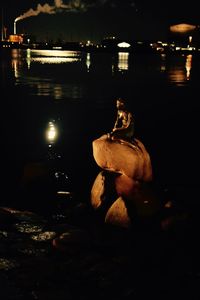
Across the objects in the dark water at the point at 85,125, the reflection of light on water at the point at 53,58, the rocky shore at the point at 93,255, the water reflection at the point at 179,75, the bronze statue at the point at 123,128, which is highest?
the bronze statue at the point at 123,128

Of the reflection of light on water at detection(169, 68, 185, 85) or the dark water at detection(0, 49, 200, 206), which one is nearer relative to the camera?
the dark water at detection(0, 49, 200, 206)

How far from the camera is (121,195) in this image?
11773 millimetres

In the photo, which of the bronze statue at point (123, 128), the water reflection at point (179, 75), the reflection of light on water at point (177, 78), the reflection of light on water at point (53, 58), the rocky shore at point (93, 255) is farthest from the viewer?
the reflection of light on water at point (53, 58)

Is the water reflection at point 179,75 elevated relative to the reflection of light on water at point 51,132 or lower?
lower

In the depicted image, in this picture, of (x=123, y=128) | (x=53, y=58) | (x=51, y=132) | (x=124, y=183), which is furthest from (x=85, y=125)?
(x=53, y=58)

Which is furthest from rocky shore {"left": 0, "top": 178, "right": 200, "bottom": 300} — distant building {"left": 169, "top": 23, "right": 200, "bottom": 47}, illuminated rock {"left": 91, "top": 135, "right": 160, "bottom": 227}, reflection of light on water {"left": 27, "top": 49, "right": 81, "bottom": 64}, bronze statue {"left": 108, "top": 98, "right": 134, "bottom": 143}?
distant building {"left": 169, "top": 23, "right": 200, "bottom": 47}

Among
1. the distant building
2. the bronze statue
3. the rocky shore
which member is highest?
the distant building

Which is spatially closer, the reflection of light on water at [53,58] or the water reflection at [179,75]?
the water reflection at [179,75]

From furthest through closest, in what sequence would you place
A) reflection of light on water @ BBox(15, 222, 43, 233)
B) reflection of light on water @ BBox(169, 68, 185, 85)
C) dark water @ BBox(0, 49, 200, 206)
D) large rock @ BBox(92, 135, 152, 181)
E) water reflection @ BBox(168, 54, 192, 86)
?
1. water reflection @ BBox(168, 54, 192, 86)
2. reflection of light on water @ BBox(169, 68, 185, 85)
3. dark water @ BBox(0, 49, 200, 206)
4. large rock @ BBox(92, 135, 152, 181)
5. reflection of light on water @ BBox(15, 222, 43, 233)

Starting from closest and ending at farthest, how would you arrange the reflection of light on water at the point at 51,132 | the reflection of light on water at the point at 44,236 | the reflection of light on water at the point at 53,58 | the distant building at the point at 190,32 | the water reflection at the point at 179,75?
the reflection of light on water at the point at 44,236, the reflection of light on water at the point at 51,132, the water reflection at the point at 179,75, the reflection of light on water at the point at 53,58, the distant building at the point at 190,32

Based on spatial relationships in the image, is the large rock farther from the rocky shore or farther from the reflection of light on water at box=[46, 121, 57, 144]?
the reflection of light on water at box=[46, 121, 57, 144]

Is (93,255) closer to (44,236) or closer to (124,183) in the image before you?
(44,236)

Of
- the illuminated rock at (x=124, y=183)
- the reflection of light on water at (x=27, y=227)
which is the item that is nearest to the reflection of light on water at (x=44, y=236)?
the reflection of light on water at (x=27, y=227)

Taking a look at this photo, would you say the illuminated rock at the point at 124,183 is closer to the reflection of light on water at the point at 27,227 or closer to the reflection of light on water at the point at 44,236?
the reflection of light on water at the point at 44,236
